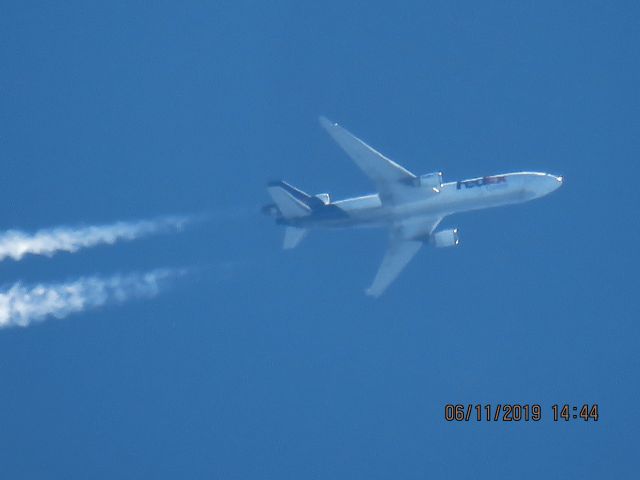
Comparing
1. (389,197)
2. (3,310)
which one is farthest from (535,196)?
(3,310)

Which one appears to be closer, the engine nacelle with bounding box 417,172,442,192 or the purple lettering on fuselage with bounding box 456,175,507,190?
the engine nacelle with bounding box 417,172,442,192

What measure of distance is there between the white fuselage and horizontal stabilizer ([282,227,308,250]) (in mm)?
771

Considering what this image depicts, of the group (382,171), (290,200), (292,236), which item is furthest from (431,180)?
(292,236)

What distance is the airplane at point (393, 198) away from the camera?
206 ft

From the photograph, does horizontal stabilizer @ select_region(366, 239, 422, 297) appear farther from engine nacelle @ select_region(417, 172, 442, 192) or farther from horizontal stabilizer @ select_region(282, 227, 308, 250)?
horizontal stabilizer @ select_region(282, 227, 308, 250)

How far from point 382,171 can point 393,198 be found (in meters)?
1.87

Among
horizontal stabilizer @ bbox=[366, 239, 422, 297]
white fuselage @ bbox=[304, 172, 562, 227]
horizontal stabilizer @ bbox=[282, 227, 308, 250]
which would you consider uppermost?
white fuselage @ bbox=[304, 172, 562, 227]

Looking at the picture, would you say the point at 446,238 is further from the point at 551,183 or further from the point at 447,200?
the point at 551,183

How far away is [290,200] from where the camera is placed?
6391 centimetres

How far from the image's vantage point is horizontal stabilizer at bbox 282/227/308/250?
64562mm

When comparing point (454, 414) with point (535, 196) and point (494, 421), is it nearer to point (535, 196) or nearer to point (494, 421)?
point (494, 421)

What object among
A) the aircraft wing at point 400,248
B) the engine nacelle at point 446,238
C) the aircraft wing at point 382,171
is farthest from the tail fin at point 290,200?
the engine nacelle at point 446,238

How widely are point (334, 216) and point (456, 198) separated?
779 cm

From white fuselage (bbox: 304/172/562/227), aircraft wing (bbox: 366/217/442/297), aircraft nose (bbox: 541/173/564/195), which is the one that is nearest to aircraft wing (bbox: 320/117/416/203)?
white fuselage (bbox: 304/172/562/227)
